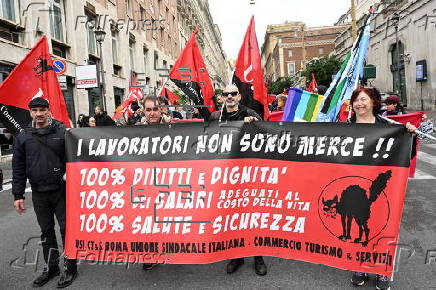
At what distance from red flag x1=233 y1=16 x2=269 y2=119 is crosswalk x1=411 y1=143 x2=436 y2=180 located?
4325 mm

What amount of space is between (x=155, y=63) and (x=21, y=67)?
103 ft

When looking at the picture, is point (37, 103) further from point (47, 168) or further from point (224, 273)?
point (224, 273)

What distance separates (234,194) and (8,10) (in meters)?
13.6

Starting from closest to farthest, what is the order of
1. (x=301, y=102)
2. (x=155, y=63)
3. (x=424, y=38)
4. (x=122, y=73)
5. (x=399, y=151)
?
1. (x=399, y=151)
2. (x=301, y=102)
3. (x=424, y=38)
4. (x=122, y=73)
5. (x=155, y=63)

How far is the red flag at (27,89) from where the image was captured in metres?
3.92

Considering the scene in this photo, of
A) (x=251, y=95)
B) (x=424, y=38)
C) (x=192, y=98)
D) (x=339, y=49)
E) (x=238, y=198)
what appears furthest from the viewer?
(x=339, y=49)

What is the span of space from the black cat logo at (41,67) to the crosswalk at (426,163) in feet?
22.6

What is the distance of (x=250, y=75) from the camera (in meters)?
4.82

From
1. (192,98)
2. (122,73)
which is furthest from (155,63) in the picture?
→ (192,98)

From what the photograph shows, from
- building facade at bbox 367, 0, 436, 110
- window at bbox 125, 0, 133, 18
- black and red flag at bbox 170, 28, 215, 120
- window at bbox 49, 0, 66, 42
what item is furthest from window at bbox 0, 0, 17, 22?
building facade at bbox 367, 0, 436, 110

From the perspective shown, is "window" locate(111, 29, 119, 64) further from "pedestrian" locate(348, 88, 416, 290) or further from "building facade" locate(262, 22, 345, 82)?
"building facade" locate(262, 22, 345, 82)

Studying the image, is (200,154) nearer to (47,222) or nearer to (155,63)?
(47,222)

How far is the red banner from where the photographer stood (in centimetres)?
302

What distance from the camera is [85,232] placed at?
3297 mm
